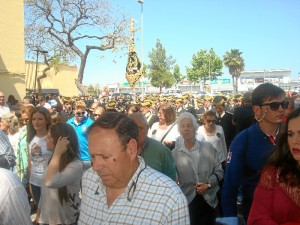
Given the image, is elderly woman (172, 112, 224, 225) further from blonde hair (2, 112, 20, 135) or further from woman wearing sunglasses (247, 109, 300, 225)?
blonde hair (2, 112, 20, 135)

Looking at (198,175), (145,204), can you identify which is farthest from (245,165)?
(198,175)


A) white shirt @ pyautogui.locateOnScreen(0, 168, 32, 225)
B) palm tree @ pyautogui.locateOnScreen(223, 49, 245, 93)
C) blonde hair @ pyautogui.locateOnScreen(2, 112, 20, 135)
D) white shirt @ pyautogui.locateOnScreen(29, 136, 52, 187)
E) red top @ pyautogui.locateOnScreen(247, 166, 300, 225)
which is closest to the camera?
red top @ pyautogui.locateOnScreen(247, 166, 300, 225)

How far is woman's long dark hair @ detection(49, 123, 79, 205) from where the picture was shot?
11.5 ft

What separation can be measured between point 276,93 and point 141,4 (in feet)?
81.2

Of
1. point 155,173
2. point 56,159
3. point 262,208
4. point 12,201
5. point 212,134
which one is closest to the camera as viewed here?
point 155,173

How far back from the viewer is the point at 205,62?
65.1 m

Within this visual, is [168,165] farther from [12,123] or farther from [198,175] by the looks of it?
[12,123]

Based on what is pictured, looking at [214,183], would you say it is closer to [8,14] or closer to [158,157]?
[158,157]

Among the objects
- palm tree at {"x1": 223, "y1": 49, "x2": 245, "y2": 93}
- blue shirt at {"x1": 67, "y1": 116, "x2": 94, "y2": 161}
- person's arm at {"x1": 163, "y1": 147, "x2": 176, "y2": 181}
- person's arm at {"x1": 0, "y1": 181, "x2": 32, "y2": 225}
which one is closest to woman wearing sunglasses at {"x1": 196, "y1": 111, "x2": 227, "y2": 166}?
blue shirt at {"x1": 67, "y1": 116, "x2": 94, "y2": 161}

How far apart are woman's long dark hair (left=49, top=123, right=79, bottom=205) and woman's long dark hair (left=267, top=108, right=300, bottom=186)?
209 centimetres

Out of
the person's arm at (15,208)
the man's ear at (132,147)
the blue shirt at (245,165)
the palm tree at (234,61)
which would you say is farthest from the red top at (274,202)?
the palm tree at (234,61)

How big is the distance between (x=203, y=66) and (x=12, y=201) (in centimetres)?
6401

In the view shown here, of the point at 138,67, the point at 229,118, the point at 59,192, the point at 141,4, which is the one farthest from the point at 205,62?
the point at 59,192

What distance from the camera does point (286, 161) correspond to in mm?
2143
